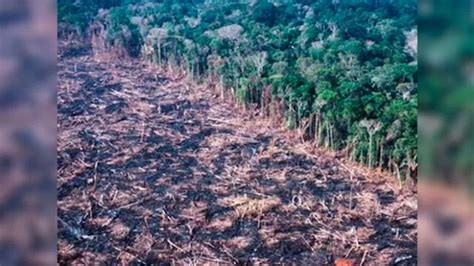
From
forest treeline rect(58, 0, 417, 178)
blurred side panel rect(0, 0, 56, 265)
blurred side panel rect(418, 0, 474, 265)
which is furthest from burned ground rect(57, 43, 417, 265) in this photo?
blurred side panel rect(418, 0, 474, 265)

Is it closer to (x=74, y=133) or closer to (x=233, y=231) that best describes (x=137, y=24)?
(x=74, y=133)

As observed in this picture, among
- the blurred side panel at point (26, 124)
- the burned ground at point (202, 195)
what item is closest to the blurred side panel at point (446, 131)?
the blurred side panel at point (26, 124)

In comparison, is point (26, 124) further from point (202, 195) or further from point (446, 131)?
point (202, 195)

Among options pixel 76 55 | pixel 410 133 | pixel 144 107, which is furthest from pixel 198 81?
pixel 410 133

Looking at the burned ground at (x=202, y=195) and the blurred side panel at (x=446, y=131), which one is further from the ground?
the blurred side panel at (x=446, y=131)

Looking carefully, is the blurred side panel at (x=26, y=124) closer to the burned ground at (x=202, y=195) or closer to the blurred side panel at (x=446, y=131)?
the blurred side panel at (x=446, y=131)
